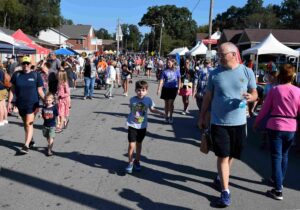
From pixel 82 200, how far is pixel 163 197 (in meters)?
1.06

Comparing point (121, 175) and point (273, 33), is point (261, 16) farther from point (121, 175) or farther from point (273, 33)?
point (121, 175)

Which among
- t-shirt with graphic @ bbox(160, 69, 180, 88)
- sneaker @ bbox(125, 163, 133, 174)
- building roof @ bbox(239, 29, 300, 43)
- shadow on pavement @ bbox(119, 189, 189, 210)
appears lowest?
shadow on pavement @ bbox(119, 189, 189, 210)

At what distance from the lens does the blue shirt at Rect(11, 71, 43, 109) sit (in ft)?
24.4

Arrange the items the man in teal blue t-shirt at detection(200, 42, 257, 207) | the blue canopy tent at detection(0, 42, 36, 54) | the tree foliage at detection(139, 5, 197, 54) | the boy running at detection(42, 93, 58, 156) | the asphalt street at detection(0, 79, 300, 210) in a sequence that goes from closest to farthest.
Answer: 1. the man in teal blue t-shirt at detection(200, 42, 257, 207)
2. the asphalt street at detection(0, 79, 300, 210)
3. the boy running at detection(42, 93, 58, 156)
4. the blue canopy tent at detection(0, 42, 36, 54)
5. the tree foliage at detection(139, 5, 197, 54)

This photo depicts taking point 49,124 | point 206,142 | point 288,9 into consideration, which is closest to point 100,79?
point 49,124

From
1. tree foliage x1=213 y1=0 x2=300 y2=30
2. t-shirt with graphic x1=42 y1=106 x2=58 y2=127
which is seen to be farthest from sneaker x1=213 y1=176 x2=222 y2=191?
tree foliage x1=213 y1=0 x2=300 y2=30

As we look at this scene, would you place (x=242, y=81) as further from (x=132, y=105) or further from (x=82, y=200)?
(x=82, y=200)

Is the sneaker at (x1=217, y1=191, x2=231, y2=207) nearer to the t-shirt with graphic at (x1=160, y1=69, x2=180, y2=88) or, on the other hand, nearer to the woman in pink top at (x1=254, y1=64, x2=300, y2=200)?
the woman in pink top at (x1=254, y1=64, x2=300, y2=200)

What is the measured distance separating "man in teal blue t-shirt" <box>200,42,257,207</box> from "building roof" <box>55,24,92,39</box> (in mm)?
100030

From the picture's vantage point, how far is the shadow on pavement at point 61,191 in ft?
16.5

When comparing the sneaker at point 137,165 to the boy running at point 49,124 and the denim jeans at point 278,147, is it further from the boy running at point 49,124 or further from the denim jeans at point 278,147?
the denim jeans at point 278,147

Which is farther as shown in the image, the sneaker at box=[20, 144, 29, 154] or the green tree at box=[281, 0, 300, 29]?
the green tree at box=[281, 0, 300, 29]

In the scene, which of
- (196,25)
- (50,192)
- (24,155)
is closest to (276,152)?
(50,192)

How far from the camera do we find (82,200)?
5164mm
